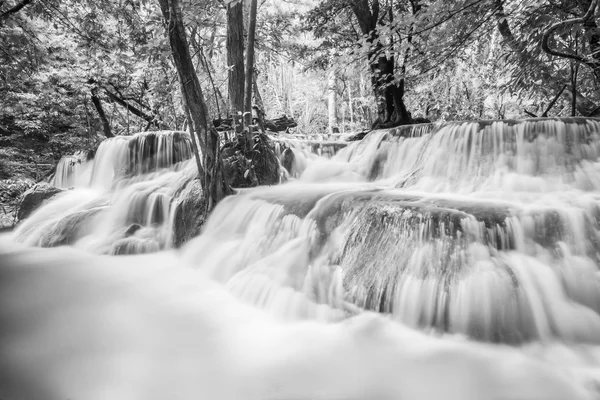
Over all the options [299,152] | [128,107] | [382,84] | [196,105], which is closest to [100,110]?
[128,107]

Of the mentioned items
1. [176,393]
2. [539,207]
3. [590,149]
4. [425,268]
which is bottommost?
[176,393]

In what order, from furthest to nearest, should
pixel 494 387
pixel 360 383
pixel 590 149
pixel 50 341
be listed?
pixel 590 149 → pixel 50 341 → pixel 360 383 → pixel 494 387

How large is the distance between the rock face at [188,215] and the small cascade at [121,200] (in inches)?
5.0

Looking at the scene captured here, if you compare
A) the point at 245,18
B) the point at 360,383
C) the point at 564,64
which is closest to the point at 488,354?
the point at 360,383

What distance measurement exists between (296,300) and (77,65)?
10.5m

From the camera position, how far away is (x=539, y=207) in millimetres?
2859

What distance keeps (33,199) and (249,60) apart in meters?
5.86

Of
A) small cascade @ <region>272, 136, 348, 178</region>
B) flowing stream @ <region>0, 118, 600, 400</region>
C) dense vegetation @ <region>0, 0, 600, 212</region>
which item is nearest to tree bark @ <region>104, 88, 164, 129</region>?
dense vegetation @ <region>0, 0, 600, 212</region>

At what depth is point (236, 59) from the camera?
18.1 ft

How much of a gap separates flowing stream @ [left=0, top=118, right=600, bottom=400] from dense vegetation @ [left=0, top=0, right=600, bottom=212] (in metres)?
1.25

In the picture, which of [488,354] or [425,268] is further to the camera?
[425,268]

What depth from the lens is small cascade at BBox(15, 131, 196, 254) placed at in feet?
16.4

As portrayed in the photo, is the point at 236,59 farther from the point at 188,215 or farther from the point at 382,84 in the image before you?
the point at 382,84

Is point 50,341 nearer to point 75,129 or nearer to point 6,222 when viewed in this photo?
point 6,222
